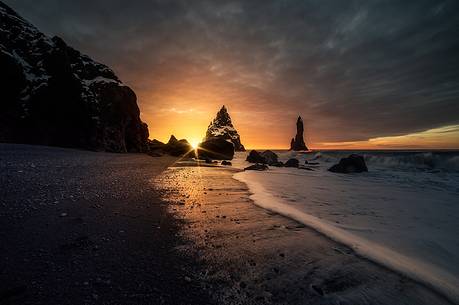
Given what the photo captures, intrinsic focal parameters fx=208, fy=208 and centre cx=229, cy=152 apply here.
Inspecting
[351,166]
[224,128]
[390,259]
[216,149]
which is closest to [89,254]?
[390,259]

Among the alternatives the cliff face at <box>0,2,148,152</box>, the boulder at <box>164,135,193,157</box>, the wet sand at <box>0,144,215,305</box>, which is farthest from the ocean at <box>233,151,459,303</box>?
the boulder at <box>164,135,193,157</box>

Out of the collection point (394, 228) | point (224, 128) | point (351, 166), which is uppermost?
point (224, 128)

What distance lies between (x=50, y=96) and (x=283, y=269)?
31.7 meters

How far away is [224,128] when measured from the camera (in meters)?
131

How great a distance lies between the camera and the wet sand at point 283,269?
6.71ft

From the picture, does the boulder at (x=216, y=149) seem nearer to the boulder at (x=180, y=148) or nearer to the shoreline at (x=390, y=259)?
the boulder at (x=180, y=148)

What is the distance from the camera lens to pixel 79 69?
29.5 meters

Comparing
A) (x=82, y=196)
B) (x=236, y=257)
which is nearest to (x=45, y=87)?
(x=82, y=196)

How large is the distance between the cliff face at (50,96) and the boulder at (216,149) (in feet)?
38.2

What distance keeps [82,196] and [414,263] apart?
6.59 m

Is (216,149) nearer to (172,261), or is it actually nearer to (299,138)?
(172,261)

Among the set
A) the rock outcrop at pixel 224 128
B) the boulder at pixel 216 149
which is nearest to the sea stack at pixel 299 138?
the rock outcrop at pixel 224 128

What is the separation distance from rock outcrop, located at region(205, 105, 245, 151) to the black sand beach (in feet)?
396

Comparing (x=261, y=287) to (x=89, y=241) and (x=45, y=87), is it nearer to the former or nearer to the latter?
(x=89, y=241)
